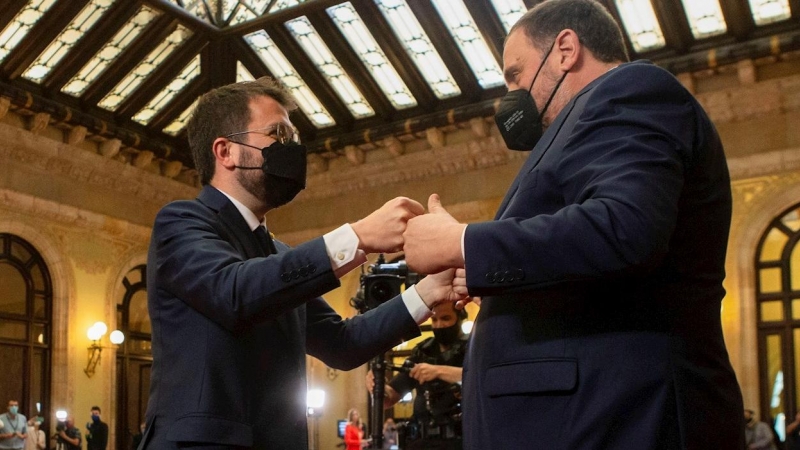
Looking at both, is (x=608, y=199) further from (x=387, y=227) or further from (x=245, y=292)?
(x=245, y=292)

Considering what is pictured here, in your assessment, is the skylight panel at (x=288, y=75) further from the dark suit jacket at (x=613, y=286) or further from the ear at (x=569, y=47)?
the dark suit jacket at (x=613, y=286)

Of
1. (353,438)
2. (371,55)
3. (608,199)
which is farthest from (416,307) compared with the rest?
(371,55)

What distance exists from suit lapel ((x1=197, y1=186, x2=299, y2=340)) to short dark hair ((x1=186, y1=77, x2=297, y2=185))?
6.3 inches

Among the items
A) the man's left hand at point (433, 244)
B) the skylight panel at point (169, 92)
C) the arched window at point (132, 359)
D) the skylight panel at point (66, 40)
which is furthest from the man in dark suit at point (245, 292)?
the arched window at point (132, 359)

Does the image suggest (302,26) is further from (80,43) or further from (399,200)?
(399,200)

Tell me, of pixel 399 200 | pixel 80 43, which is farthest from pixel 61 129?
pixel 399 200

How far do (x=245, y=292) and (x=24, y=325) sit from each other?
1340 cm

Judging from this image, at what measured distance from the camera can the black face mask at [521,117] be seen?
83.0 inches

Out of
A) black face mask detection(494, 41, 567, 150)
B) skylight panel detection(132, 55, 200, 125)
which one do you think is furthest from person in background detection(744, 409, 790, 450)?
skylight panel detection(132, 55, 200, 125)

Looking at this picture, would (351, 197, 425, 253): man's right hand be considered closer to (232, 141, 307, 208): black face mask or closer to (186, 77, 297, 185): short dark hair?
(232, 141, 307, 208): black face mask

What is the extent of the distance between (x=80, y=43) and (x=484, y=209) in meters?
6.88

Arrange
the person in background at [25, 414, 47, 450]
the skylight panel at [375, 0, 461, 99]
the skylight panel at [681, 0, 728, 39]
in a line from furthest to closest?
the skylight panel at [375, 0, 461, 99] < the person in background at [25, 414, 47, 450] < the skylight panel at [681, 0, 728, 39]

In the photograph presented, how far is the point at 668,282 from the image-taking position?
165 centimetres

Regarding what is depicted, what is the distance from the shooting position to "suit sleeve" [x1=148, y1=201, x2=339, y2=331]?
80.0 inches
